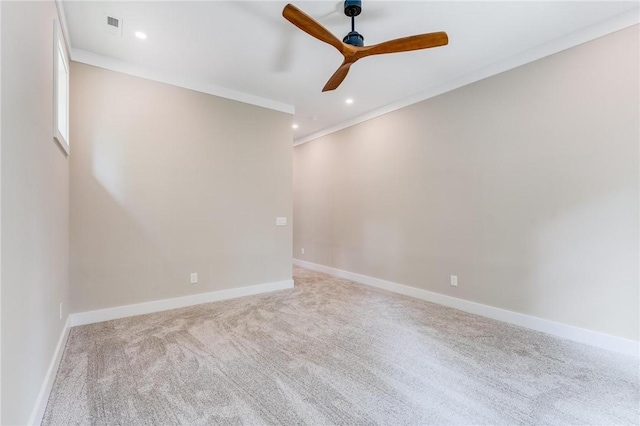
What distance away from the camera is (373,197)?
4836 mm

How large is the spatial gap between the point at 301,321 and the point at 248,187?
2025mm

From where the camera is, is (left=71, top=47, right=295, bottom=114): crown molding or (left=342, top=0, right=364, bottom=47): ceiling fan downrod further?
(left=71, top=47, right=295, bottom=114): crown molding

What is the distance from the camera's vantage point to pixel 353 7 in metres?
2.32

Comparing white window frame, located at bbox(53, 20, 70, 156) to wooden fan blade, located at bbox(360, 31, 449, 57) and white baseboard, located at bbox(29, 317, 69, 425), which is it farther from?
wooden fan blade, located at bbox(360, 31, 449, 57)

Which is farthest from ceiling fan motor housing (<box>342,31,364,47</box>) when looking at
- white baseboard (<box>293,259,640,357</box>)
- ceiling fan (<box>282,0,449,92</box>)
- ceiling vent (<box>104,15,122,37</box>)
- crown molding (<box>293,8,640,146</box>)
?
white baseboard (<box>293,259,640,357</box>)

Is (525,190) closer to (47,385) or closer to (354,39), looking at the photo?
(354,39)

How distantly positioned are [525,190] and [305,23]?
105 inches

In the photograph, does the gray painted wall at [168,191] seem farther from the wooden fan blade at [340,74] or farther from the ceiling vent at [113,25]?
the wooden fan blade at [340,74]

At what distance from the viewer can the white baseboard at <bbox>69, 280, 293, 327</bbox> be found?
10.2ft

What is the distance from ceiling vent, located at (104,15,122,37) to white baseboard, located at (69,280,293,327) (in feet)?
9.01

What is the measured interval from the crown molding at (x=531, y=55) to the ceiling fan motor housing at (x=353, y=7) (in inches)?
73.8

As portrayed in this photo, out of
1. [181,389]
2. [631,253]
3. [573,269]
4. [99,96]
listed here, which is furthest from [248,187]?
[631,253]

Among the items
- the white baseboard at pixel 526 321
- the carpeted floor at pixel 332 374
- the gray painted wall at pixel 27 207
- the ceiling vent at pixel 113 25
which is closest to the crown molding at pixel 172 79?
the ceiling vent at pixel 113 25

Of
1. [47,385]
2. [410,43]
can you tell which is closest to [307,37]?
[410,43]
